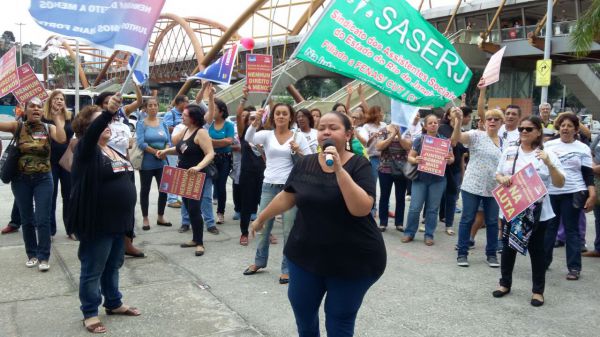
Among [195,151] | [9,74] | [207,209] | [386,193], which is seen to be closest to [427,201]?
[386,193]

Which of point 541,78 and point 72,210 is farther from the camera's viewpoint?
point 541,78

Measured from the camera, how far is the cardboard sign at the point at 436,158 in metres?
6.62

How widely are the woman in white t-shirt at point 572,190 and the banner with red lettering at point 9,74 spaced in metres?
6.53

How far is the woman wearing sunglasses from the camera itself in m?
5.74

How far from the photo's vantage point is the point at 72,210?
374 cm

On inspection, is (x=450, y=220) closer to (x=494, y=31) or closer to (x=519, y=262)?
(x=519, y=262)

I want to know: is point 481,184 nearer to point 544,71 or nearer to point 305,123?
point 305,123

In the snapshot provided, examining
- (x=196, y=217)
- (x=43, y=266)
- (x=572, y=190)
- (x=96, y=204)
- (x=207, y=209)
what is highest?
(x=96, y=204)

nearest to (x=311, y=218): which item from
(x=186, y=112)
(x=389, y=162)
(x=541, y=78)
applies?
(x=186, y=112)

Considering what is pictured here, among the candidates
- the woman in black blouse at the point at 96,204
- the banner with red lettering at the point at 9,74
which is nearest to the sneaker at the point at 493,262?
the woman in black blouse at the point at 96,204

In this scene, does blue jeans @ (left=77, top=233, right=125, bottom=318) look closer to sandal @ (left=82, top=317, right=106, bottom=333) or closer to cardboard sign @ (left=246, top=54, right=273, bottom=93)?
sandal @ (left=82, top=317, right=106, bottom=333)

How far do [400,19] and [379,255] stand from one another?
281 centimetres

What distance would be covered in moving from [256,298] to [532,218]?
250cm

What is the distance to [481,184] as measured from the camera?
572 cm
